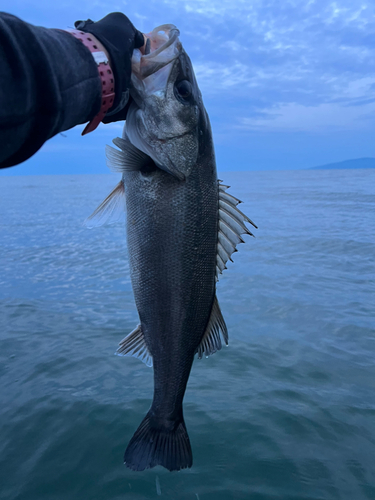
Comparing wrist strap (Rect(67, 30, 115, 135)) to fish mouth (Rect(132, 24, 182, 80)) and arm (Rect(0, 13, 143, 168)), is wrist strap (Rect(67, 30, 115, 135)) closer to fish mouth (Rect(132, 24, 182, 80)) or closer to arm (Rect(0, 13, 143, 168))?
arm (Rect(0, 13, 143, 168))

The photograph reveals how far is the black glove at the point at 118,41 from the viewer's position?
1.96 meters

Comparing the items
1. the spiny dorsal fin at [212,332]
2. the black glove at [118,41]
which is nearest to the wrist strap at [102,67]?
the black glove at [118,41]

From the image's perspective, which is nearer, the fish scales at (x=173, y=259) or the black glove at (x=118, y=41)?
the black glove at (x=118, y=41)

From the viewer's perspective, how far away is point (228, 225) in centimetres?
250

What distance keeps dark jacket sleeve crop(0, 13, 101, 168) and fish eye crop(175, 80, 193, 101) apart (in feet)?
2.16

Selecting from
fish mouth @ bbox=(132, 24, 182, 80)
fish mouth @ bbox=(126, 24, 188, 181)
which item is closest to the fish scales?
fish mouth @ bbox=(126, 24, 188, 181)

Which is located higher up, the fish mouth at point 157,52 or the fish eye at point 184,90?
the fish mouth at point 157,52

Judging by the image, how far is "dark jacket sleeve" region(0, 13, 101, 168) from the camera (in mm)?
1414

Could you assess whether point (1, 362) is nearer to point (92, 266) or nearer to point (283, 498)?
point (283, 498)

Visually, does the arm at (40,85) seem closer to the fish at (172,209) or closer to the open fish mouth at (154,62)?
the open fish mouth at (154,62)

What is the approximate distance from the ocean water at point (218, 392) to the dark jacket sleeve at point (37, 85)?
9.61 feet

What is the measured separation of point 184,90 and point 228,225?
2.94 feet

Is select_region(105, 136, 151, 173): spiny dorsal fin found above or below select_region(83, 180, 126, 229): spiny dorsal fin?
above

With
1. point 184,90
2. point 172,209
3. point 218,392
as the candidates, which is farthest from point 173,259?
point 218,392
